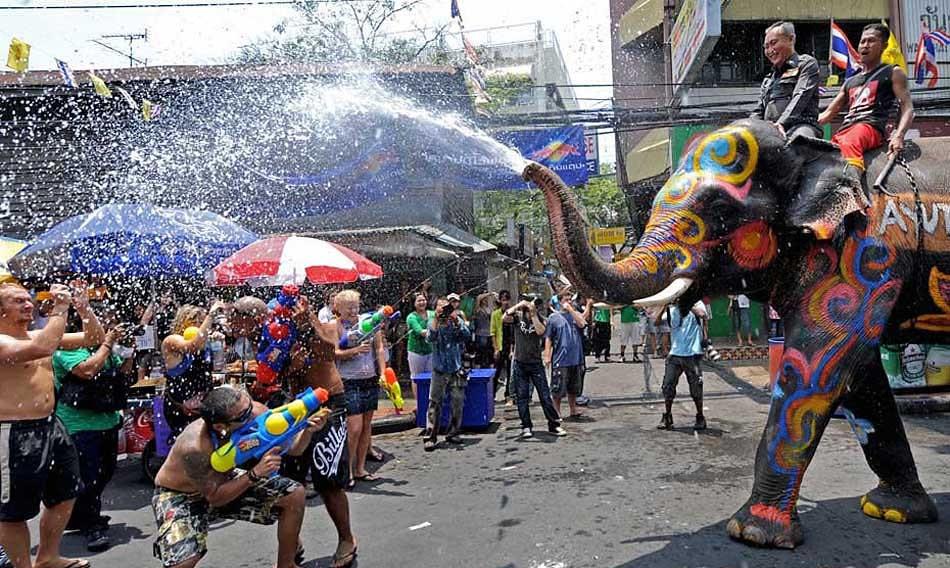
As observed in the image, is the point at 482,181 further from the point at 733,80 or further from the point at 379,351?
the point at 733,80

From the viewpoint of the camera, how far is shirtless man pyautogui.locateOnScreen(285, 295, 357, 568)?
4.39 meters

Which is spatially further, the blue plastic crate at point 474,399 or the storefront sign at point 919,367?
the storefront sign at point 919,367

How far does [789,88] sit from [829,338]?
5.77ft

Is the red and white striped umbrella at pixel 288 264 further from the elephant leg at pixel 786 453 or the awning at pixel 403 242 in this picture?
the elephant leg at pixel 786 453

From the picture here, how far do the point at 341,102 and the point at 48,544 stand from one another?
Result: 1109 centimetres

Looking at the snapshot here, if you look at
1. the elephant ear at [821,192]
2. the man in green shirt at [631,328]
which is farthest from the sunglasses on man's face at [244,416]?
the man in green shirt at [631,328]

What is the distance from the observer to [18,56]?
866 cm

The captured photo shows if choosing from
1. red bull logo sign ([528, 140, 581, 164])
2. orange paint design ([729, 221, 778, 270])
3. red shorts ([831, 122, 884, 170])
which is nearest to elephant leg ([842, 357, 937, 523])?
orange paint design ([729, 221, 778, 270])

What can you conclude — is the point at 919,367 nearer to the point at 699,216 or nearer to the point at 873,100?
the point at 873,100

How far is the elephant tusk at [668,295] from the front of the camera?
13.0ft

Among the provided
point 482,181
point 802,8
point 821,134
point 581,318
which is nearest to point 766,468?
point 821,134

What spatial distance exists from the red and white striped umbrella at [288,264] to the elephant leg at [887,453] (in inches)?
177

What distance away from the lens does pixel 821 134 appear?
4781 millimetres

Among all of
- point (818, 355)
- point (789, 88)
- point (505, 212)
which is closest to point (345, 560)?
point (818, 355)
